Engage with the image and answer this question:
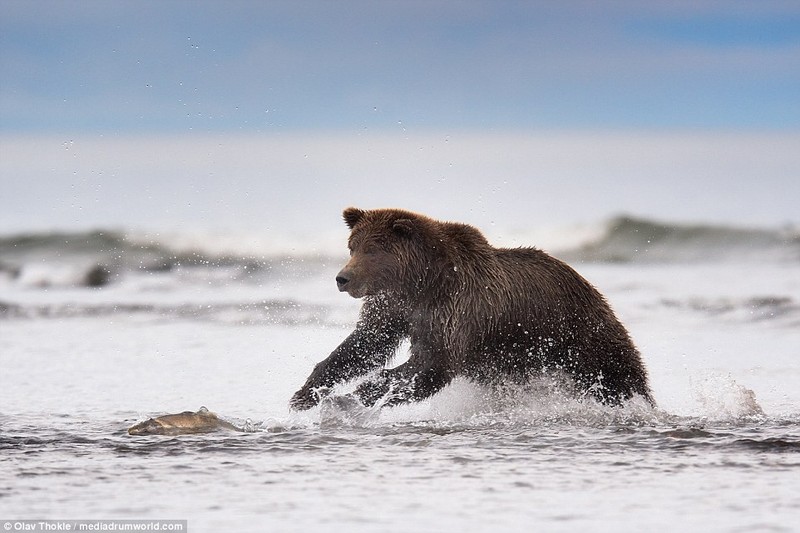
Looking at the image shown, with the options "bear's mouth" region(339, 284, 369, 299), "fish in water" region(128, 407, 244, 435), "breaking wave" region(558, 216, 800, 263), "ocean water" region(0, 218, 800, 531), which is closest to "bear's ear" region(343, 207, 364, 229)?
"bear's mouth" region(339, 284, 369, 299)

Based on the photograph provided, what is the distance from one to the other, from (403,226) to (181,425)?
222 cm

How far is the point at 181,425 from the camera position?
8.04 m

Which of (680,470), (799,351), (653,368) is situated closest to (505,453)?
(680,470)

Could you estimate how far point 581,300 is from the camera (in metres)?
9.22

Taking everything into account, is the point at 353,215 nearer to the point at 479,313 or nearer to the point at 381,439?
the point at 479,313

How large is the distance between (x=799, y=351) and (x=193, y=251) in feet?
54.4

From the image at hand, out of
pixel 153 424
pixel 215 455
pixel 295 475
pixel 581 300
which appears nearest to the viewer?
pixel 295 475

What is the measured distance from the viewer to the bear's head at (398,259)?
29.9 feet

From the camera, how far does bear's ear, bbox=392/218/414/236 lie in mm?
9156

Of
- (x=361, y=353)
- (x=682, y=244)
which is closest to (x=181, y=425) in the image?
(x=361, y=353)

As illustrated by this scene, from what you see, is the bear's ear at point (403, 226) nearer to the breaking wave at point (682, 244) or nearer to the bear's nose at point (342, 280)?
the bear's nose at point (342, 280)

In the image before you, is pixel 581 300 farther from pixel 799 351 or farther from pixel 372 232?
pixel 799 351

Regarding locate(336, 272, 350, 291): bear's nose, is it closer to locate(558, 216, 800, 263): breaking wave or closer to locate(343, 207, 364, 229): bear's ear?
locate(343, 207, 364, 229): bear's ear

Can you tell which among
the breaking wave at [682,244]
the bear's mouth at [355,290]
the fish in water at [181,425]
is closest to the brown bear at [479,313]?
the bear's mouth at [355,290]
